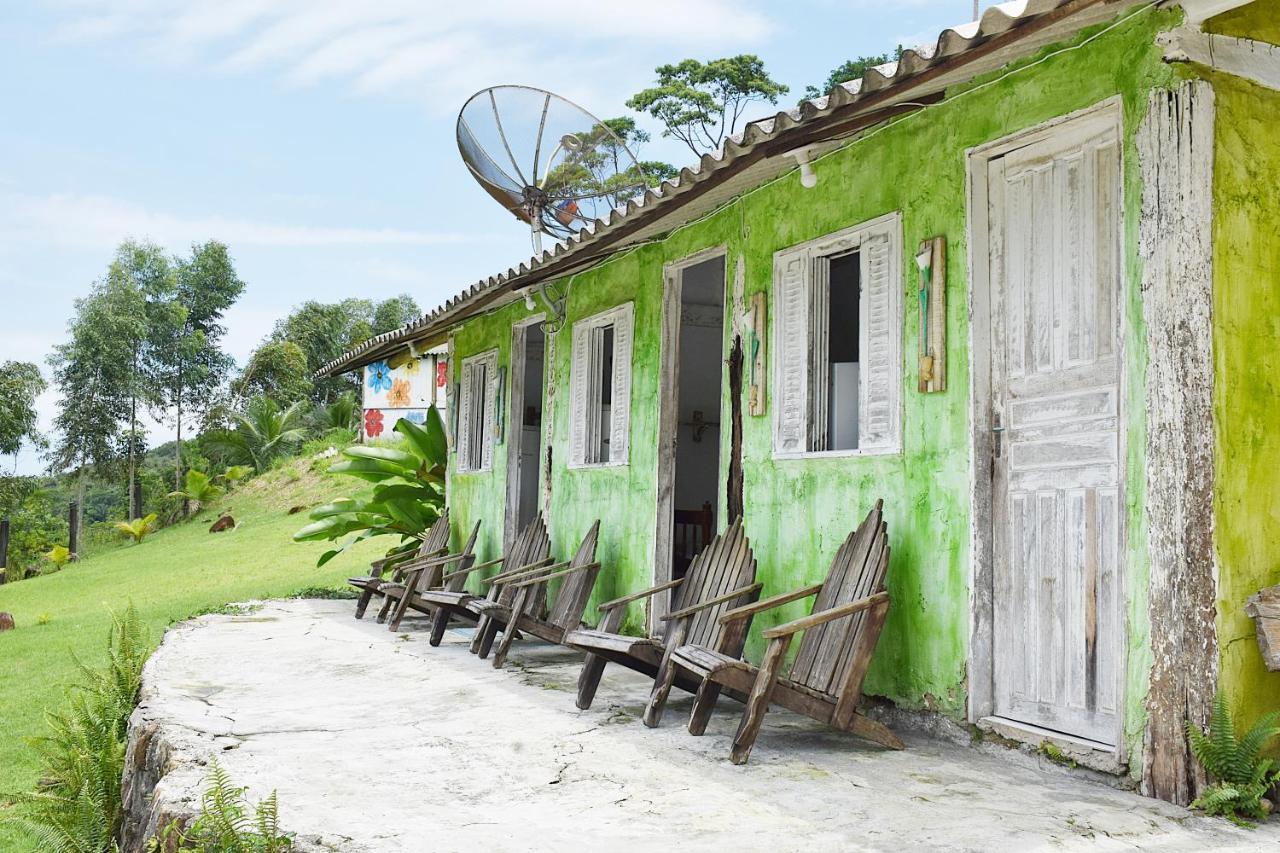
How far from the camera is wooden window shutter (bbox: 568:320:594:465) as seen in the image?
336 inches

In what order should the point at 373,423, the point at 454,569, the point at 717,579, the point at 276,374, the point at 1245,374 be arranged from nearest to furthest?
the point at 1245,374, the point at 717,579, the point at 454,569, the point at 373,423, the point at 276,374

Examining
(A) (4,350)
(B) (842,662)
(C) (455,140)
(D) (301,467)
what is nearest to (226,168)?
(A) (4,350)

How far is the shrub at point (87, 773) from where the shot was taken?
15.5 feet

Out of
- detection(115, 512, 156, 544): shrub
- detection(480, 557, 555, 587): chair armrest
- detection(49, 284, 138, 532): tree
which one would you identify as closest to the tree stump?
detection(115, 512, 156, 544): shrub

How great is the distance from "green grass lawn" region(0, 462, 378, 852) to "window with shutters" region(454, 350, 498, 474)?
3.01 m

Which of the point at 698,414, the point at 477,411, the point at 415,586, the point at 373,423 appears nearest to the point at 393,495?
the point at 477,411

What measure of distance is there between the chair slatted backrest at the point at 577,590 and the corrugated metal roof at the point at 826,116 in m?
1.98

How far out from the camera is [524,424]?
10812mm

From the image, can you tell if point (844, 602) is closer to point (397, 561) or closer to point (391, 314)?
point (397, 561)

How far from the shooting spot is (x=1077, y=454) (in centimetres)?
412

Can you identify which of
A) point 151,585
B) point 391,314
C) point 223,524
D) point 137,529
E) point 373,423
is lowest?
point 151,585

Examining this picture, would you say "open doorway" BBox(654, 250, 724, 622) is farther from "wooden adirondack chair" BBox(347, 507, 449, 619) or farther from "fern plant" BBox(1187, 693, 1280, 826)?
"fern plant" BBox(1187, 693, 1280, 826)

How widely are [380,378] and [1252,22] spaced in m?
22.7

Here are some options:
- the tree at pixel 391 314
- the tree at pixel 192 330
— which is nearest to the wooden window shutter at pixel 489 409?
the tree at pixel 192 330
